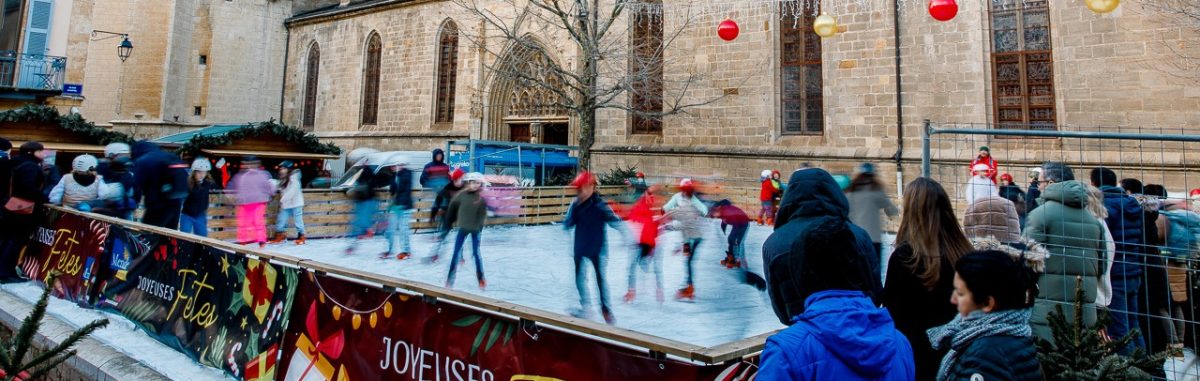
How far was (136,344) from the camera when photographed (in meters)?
4.53

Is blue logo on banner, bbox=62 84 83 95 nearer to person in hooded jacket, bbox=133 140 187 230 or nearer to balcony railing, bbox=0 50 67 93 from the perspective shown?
balcony railing, bbox=0 50 67 93

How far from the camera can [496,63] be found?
1867cm

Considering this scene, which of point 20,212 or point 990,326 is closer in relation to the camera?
point 990,326

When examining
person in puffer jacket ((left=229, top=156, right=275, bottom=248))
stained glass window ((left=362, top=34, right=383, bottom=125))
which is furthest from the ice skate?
stained glass window ((left=362, top=34, right=383, bottom=125))

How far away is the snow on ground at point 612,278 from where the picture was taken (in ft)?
17.7

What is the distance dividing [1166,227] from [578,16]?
1182 centimetres

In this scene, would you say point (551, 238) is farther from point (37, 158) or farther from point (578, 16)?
point (37, 158)

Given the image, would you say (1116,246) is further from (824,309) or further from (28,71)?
(28,71)

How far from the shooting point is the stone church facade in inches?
422

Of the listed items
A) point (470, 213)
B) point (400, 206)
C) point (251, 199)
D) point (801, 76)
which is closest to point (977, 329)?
point (470, 213)

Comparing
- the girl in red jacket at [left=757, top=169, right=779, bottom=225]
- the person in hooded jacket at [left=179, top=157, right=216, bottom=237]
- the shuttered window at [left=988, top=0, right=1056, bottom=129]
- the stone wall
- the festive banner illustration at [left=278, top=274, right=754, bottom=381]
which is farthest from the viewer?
the stone wall

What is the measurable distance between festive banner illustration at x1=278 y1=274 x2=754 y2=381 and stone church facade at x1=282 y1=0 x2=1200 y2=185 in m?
12.1

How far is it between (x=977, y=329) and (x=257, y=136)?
1752cm

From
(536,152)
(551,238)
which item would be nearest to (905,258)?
(551,238)
